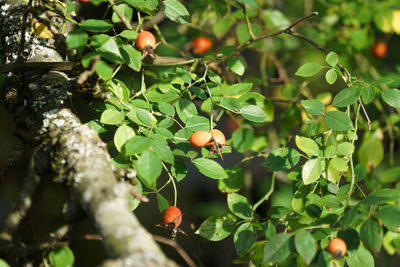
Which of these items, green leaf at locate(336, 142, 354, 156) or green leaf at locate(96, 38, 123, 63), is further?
green leaf at locate(336, 142, 354, 156)

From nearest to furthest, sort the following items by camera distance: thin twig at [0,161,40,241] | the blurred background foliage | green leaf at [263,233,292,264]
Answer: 1. green leaf at [263,233,292,264]
2. thin twig at [0,161,40,241]
3. the blurred background foliage

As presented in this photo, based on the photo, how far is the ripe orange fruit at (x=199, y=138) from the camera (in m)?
0.82

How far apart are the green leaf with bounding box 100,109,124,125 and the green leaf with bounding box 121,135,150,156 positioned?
0.22ft

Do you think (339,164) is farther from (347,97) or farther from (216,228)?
(216,228)

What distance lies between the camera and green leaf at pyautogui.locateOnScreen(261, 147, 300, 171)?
925mm

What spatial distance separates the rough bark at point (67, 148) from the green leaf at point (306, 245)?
23cm

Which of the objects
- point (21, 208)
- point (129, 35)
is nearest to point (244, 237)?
point (129, 35)

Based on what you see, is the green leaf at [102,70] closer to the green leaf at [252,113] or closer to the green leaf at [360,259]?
the green leaf at [252,113]

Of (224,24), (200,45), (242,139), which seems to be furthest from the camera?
(200,45)

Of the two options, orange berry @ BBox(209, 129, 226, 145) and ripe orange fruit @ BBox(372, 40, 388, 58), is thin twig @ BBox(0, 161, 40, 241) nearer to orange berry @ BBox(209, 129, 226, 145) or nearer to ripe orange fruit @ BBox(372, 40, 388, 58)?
orange berry @ BBox(209, 129, 226, 145)

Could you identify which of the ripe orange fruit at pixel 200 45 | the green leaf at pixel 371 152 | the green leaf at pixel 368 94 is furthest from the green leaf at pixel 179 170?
the ripe orange fruit at pixel 200 45

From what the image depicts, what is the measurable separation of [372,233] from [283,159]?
10.5 inches

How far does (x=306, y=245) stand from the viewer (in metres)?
0.68

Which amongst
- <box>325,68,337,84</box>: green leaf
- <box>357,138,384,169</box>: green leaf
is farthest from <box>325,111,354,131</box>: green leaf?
<box>357,138,384,169</box>: green leaf
